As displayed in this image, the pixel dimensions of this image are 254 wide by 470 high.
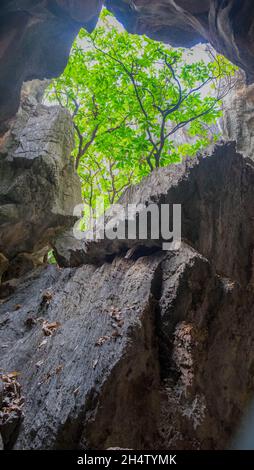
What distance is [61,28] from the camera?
23.6 ft

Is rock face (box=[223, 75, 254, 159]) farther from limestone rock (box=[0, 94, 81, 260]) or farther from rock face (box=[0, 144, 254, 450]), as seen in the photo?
rock face (box=[0, 144, 254, 450])

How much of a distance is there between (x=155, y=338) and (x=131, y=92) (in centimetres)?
1230

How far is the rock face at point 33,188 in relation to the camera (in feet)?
31.9

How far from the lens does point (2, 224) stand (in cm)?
943

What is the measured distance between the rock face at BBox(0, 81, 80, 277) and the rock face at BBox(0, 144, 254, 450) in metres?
3.36

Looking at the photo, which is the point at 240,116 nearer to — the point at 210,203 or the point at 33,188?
the point at 33,188

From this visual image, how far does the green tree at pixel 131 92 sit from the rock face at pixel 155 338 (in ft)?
22.0

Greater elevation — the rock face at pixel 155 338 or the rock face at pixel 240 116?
the rock face at pixel 240 116

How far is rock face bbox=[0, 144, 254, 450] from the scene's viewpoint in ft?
12.9

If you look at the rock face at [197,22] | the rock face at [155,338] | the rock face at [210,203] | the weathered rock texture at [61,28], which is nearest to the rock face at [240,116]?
→ the rock face at [197,22]

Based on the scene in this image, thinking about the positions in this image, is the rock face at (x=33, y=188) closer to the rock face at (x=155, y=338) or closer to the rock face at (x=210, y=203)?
the rock face at (x=155, y=338)

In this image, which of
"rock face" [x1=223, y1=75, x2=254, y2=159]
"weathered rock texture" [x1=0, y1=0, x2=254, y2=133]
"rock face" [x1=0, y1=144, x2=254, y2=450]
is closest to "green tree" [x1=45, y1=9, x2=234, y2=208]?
"rock face" [x1=223, y1=75, x2=254, y2=159]
